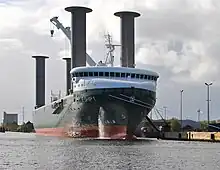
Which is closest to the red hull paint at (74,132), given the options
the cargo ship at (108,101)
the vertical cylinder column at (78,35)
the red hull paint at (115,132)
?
the cargo ship at (108,101)

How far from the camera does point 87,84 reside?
102 m

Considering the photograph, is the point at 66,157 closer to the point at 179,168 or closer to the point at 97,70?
the point at 179,168

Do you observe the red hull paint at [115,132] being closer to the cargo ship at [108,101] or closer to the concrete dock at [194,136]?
the cargo ship at [108,101]

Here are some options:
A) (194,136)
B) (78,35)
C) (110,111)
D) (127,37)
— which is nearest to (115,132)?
(110,111)

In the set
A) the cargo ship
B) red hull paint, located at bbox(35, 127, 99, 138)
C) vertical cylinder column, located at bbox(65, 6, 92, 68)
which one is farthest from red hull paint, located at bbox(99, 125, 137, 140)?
vertical cylinder column, located at bbox(65, 6, 92, 68)

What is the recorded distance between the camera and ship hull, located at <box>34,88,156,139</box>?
96.6 m

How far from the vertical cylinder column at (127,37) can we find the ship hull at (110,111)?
95.5ft

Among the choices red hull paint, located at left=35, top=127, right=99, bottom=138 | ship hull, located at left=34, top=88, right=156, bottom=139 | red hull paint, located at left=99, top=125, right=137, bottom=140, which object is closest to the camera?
red hull paint, located at left=99, top=125, right=137, bottom=140

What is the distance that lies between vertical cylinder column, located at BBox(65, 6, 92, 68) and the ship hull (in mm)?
25114

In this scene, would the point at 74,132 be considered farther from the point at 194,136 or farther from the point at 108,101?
the point at 194,136

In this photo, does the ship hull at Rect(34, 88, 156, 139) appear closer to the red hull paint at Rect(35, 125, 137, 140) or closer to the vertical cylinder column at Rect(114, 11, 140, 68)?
the red hull paint at Rect(35, 125, 137, 140)

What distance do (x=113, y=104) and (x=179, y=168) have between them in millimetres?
52922

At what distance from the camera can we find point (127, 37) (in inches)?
5536

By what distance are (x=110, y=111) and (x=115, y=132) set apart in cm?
413
